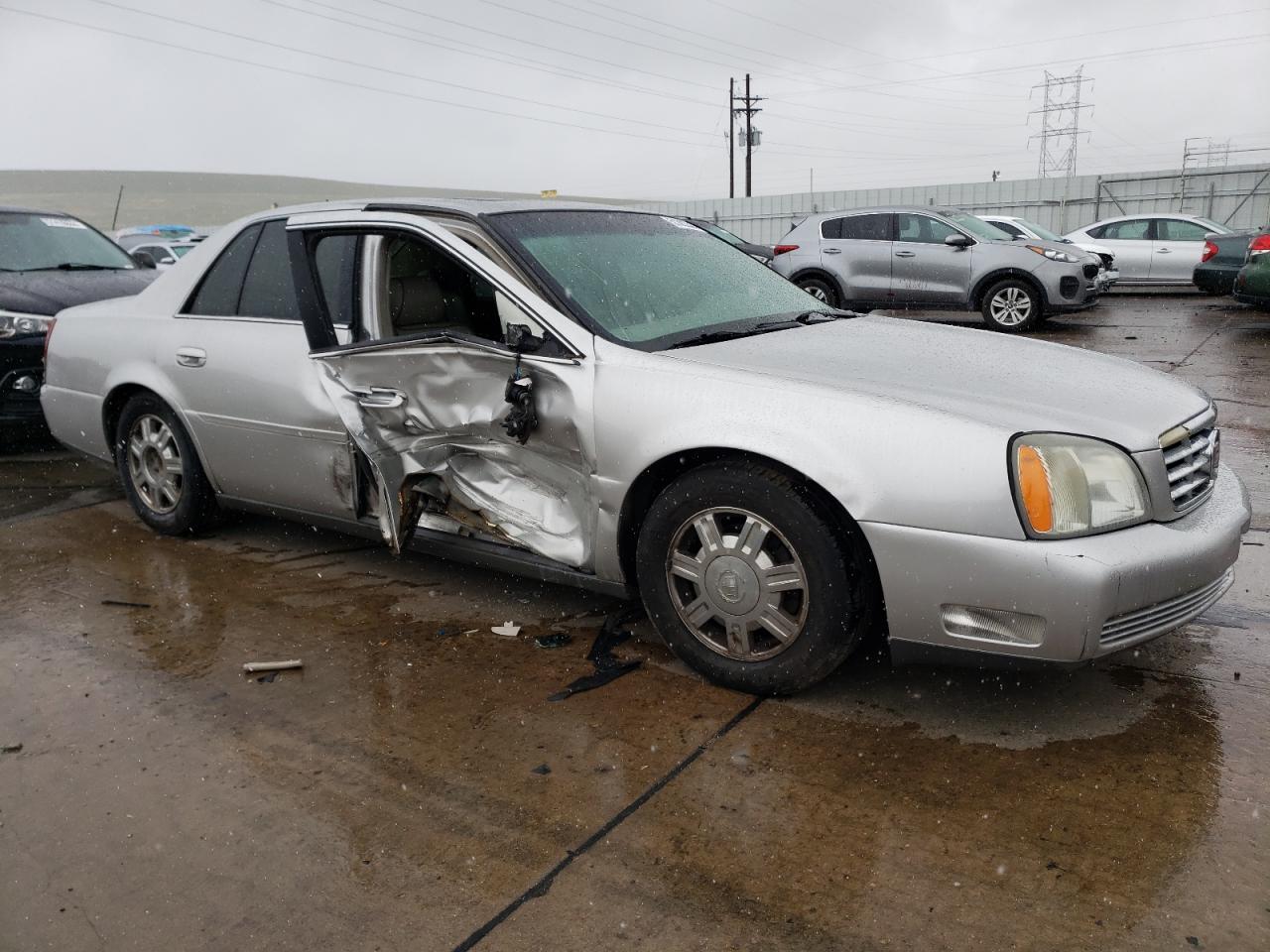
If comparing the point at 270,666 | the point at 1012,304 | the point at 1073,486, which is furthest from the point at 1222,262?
the point at 270,666

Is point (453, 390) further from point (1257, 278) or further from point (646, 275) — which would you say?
point (1257, 278)

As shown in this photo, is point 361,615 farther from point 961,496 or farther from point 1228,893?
point 1228,893

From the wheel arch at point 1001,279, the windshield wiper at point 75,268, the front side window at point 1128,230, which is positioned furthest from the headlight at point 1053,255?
the windshield wiper at point 75,268

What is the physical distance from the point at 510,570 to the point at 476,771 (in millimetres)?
1020

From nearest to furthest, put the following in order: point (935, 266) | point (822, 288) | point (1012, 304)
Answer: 1. point (1012, 304)
2. point (935, 266)
3. point (822, 288)

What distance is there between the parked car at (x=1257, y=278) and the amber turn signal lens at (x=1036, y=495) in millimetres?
10353

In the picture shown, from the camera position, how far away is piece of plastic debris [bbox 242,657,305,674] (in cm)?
361

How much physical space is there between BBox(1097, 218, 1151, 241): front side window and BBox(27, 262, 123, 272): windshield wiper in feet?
52.0

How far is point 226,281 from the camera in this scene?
4.65 metres

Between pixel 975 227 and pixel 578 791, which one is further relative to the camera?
pixel 975 227

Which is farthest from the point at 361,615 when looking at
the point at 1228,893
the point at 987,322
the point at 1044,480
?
the point at 987,322

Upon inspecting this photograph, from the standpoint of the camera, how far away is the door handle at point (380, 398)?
3812 millimetres

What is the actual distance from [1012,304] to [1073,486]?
1106 centimetres

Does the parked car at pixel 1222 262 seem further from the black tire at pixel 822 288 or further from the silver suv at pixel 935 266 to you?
the black tire at pixel 822 288
